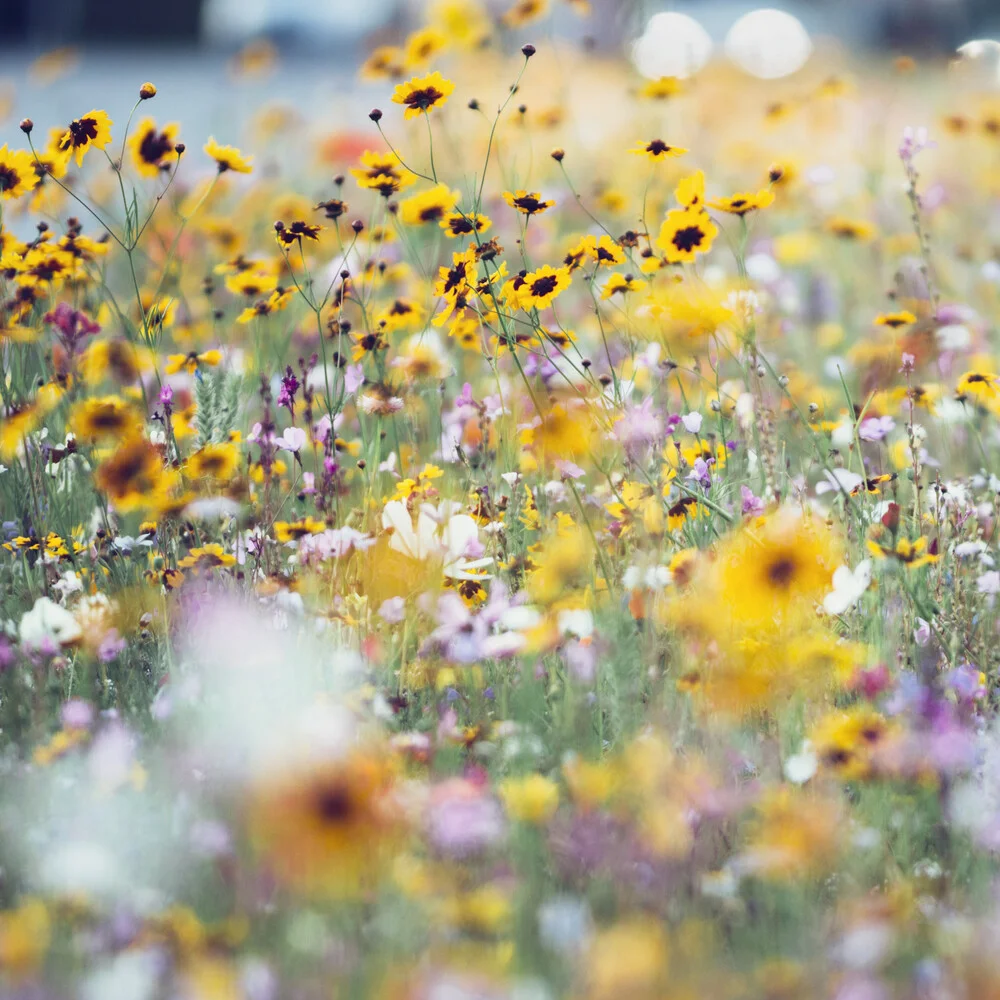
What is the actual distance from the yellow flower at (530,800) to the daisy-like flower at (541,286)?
0.85 metres

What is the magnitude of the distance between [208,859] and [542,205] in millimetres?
1200

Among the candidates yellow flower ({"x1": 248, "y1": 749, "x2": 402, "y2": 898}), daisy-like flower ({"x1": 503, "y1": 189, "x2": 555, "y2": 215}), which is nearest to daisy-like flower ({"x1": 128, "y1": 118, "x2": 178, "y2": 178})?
daisy-like flower ({"x1": 503, "y1": 189, "x2": 555, "y2": 215})

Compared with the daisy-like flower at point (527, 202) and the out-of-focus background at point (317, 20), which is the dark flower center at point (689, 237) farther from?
the out-of-focus background at point (317, 20)

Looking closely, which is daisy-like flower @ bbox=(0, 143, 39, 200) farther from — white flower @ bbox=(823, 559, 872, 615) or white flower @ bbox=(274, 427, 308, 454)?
white flower @ bbox=(823, 559, 872, 615)

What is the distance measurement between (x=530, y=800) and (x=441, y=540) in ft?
2.01

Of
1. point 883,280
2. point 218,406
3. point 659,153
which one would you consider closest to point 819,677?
point 659,153

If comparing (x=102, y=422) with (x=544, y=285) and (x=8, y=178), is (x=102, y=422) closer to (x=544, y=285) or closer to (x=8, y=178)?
(x=8, y=178)

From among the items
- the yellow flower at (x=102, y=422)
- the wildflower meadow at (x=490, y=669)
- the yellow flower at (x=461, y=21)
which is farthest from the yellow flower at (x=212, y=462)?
the yellow flower at (x=461, y=21)

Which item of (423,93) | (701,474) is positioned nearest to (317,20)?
(423,93)

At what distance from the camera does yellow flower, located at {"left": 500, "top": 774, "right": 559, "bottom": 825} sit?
1.29 metres

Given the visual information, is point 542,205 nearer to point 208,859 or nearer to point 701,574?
point 701,574

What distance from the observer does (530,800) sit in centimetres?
130

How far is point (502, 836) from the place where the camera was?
1.35 metres

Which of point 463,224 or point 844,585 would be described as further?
point 463,224
